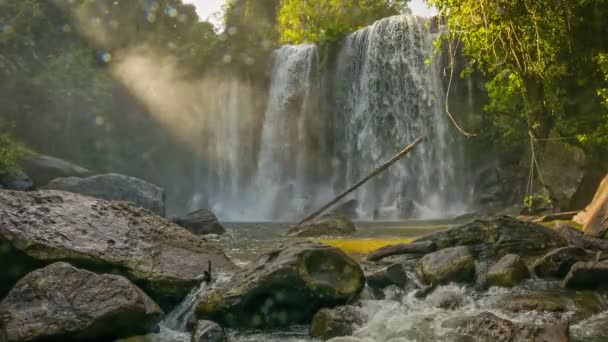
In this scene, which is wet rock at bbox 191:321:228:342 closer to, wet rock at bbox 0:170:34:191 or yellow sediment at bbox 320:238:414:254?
yellow sediment at bbox 320:238:414:254

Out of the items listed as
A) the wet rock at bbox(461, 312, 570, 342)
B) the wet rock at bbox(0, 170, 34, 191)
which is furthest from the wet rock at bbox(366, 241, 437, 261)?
the wet rock at bbox(0, 170, 34, 191)

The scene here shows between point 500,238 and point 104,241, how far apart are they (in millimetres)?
6516

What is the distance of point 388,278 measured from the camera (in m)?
7.48

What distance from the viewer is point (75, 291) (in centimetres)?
587

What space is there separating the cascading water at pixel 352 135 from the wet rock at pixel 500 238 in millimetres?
13431

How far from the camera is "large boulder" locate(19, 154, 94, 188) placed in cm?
2102

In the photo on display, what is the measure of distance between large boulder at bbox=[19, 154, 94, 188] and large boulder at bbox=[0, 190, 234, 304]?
13.8 meters

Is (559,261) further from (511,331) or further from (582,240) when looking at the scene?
(511,331)

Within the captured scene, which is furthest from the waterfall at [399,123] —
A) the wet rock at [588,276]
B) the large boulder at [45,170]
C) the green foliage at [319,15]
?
the green foliage at [319,15]

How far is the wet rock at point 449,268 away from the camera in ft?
24.3

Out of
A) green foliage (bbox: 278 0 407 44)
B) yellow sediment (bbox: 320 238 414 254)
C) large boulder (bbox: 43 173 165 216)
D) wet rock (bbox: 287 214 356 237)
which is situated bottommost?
yellow sediment (bbox: 320 238 414 254)

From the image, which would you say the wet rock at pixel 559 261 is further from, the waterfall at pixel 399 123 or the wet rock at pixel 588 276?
the waterfall at pixel 399 123

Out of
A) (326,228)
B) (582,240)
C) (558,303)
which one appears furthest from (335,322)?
(326,228)

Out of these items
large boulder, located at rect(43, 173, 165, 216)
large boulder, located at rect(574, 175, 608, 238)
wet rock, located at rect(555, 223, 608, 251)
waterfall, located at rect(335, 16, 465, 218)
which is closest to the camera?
wet rock, located at rect(555, 223, 608, 251)
